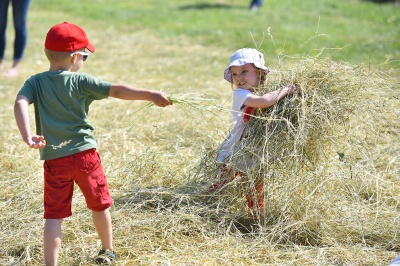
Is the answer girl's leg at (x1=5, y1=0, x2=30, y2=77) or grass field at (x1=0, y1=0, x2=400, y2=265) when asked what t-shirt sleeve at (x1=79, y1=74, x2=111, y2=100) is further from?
girl's leg at (x1=5, y1=0, x2=30, y2=77)

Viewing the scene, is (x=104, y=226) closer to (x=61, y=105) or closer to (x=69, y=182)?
(x=69, y=182)

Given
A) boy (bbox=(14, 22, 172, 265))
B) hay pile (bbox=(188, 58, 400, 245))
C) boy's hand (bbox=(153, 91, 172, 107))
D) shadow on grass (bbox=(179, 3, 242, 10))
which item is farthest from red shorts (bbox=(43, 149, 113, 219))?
shadow on grass (bbox=(179, 3, 242, 10))

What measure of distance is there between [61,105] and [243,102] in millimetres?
1205

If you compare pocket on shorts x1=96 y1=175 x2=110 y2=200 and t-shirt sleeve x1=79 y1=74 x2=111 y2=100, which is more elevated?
t-shirt sleeve x1=79 y1=74 x2=111 y2=100

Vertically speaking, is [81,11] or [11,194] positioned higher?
[81,11]

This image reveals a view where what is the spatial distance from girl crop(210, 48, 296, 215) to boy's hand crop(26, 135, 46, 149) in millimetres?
1335

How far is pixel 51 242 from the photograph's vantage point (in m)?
3.44

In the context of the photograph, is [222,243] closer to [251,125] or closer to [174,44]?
[251,125]

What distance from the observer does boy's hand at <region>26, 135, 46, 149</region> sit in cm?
318

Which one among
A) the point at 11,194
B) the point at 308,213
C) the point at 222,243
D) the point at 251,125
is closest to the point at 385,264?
the point at 308,213

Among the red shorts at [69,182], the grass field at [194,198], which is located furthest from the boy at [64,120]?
the grass field at [194,198]

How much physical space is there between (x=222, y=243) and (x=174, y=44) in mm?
7855

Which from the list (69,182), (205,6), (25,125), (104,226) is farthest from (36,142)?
(205,6)

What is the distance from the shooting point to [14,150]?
5.47m
